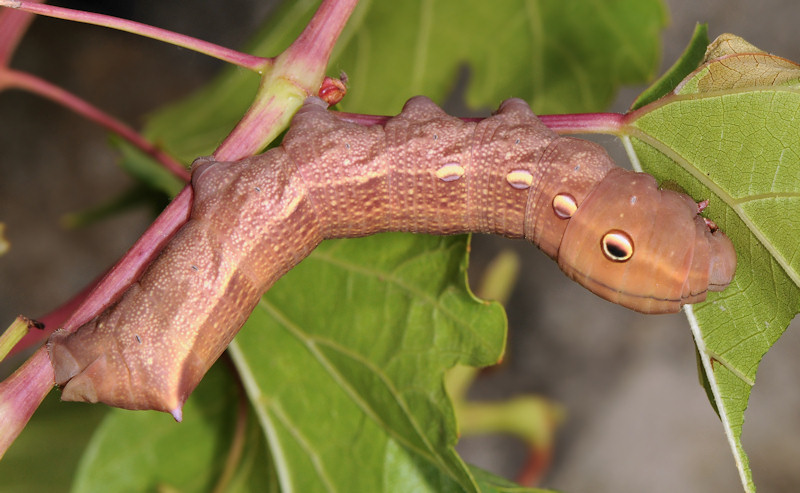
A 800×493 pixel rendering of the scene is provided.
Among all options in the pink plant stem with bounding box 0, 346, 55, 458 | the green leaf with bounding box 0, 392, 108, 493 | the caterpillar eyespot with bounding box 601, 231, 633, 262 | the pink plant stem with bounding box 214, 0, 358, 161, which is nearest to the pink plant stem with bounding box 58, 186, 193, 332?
the pink plant stem with bounding box 0, 346, 55, 458

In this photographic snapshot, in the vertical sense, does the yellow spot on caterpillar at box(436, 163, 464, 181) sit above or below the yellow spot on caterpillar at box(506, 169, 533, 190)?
below

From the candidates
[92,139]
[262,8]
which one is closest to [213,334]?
[262,8]

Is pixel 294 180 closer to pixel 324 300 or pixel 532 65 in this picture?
pixel 324 300

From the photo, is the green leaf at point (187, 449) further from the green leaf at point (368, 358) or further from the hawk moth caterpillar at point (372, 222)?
the hawk moth caterpillar at point (372, 222)

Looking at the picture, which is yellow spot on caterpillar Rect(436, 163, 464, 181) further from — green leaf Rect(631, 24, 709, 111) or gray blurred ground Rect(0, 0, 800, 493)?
gray blurred ground Rect(0, 0, 800, 493)

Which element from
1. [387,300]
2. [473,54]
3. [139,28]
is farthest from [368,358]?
[473,54]

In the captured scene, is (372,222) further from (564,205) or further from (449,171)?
(564,205)

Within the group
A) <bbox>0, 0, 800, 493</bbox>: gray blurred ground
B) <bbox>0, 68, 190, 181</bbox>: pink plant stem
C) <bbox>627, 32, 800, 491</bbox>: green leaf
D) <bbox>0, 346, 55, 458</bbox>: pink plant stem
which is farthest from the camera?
<bbox>0, 0, 800, 493</bbox>: gray blurred ground
